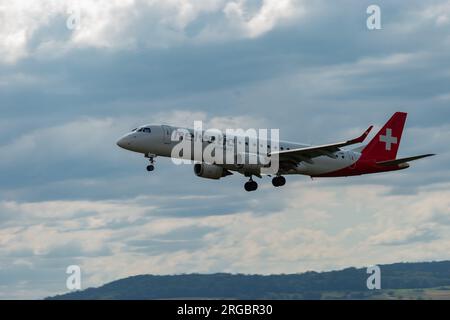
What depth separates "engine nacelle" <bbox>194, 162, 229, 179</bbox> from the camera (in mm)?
89688

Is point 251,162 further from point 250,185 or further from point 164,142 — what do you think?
point 164,142

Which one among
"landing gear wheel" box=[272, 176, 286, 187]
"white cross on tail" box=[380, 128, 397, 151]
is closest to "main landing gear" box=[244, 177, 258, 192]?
"landing gear wheel" box=[272, 176, 286, 187]

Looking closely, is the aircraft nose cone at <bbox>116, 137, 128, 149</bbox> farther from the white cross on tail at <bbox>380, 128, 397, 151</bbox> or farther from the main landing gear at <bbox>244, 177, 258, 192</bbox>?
the white cross on tail at <bbox>380, 128, 397, 151</bbox>

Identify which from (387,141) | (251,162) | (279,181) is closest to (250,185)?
(279,181)

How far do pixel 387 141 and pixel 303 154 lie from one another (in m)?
17.7

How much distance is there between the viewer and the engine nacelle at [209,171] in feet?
294

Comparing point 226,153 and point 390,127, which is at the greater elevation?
point 390,127

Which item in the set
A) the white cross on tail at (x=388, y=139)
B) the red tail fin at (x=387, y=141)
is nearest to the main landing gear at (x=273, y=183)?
the red tail fin at (x=387, y=141)
